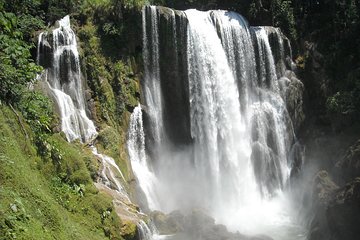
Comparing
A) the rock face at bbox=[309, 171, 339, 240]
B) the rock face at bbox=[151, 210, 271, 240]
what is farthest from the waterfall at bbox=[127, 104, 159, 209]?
the rock face at bbox=[309, 171, 339, 240]

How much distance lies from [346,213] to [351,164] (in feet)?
11.1

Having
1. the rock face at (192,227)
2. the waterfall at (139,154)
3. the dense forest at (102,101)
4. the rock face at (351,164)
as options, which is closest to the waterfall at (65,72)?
the dense forest at (102,101)

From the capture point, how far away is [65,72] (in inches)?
802

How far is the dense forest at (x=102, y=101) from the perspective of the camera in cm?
894

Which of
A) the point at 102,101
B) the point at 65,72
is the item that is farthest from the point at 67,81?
the point at 102,101

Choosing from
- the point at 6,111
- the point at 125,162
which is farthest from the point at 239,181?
the point at 6,111

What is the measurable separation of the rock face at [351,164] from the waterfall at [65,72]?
38.2 feet

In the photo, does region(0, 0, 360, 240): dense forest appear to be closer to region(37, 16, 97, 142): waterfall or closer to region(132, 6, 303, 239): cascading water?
region(37, 16, 97, 142): waterfall

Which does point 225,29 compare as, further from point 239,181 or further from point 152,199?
point 152,199

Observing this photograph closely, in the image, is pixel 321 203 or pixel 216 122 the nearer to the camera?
pixel 321 203

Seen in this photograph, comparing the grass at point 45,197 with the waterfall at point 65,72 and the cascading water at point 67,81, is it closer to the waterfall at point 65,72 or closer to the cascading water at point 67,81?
the cascading water at point 67,81

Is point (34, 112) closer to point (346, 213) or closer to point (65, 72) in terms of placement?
point (65, 72)

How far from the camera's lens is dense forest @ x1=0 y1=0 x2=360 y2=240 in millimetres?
8938

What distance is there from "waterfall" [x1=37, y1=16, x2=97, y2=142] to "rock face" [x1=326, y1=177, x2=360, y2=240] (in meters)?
10.8
